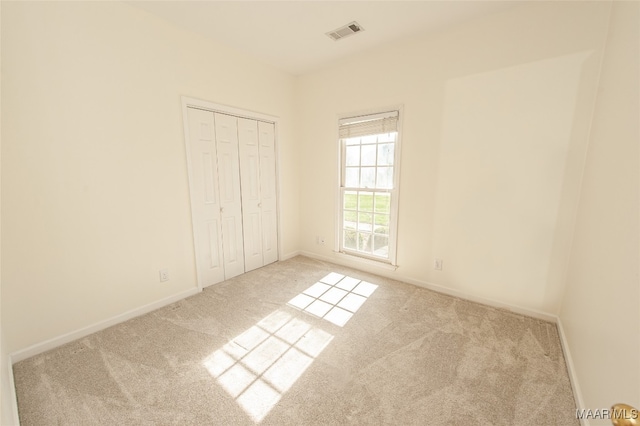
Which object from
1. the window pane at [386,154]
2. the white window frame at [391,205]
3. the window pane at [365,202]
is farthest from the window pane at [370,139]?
the window pane at [365,202]

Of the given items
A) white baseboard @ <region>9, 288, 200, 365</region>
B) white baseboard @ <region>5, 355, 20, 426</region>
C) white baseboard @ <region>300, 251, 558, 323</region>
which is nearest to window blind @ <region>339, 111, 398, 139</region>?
white baseboard @ <region>300, 251, 558, 323</region>

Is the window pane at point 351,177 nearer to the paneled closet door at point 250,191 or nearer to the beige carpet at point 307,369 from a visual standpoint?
the paneled closet door at point 250,191

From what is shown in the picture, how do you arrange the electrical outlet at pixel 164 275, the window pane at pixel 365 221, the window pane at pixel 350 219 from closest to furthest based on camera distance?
the electrical outlet at pixel 164 275, the window pane at pixel 365 221, the window pane at pixel 350 219

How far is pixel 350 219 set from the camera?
11.6ft

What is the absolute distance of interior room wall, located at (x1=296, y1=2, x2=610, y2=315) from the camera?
6.64 feet

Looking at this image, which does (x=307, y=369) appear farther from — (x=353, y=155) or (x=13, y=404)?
(x=353, y=155)

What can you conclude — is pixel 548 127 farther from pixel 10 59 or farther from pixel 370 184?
pixel 10 59

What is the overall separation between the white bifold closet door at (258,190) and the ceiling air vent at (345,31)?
133cm

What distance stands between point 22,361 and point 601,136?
432cm

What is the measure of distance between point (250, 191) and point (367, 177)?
1.55m

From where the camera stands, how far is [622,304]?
3.66 ft

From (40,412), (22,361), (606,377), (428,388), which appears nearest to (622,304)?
(606,377)

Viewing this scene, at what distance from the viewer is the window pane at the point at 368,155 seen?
3.17m

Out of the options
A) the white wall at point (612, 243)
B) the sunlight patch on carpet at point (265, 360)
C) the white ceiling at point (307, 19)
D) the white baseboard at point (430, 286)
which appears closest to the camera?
the white wall at point (612, 243)
